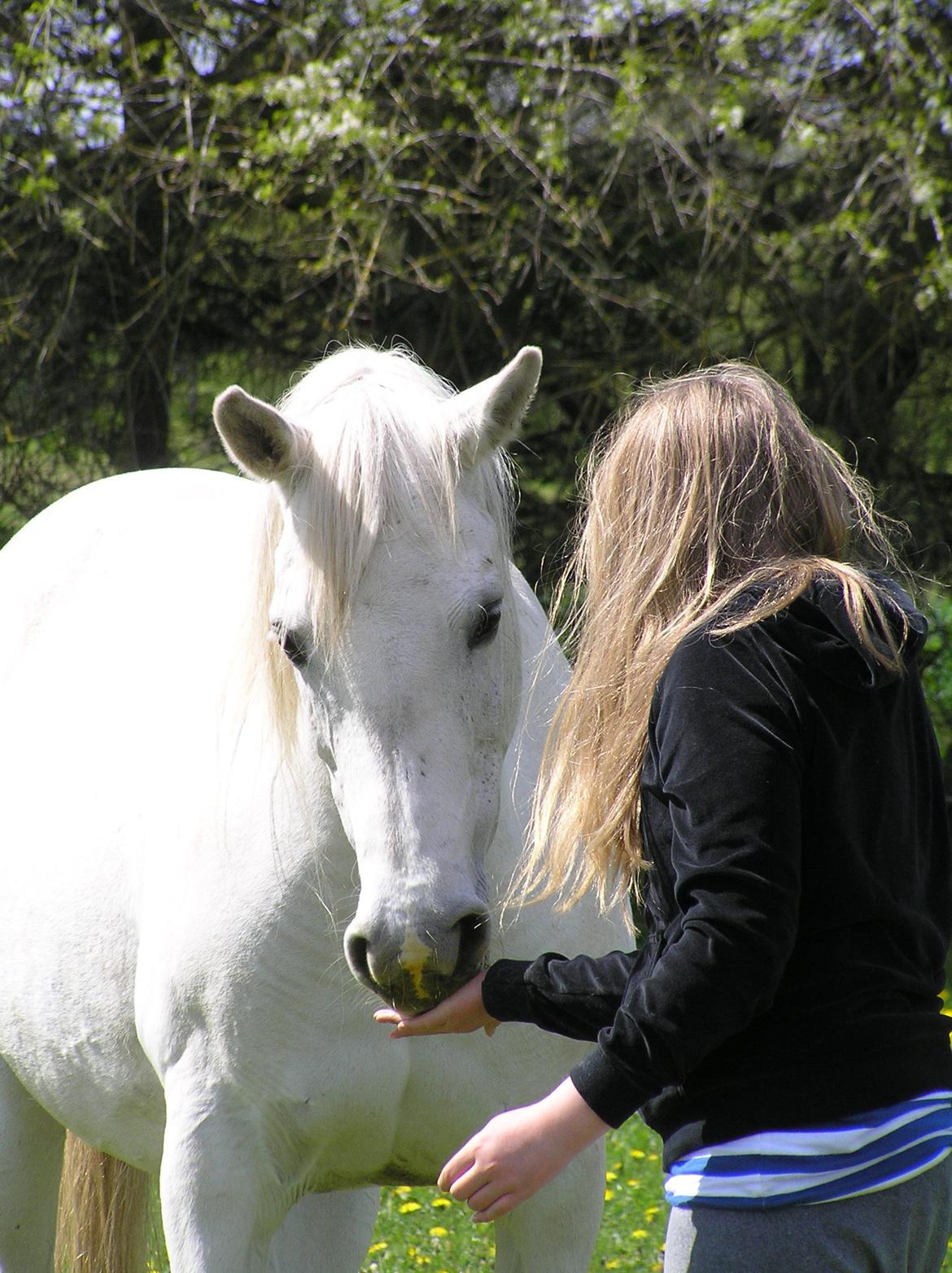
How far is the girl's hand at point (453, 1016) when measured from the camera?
157 cm

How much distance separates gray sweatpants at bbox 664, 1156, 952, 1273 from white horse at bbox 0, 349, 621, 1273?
418 mm

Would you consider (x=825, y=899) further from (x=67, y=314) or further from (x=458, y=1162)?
(x=67, y=314)

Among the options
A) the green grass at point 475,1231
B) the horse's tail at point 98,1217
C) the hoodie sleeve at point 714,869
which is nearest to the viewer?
the hoodie sleeve at point 714,869

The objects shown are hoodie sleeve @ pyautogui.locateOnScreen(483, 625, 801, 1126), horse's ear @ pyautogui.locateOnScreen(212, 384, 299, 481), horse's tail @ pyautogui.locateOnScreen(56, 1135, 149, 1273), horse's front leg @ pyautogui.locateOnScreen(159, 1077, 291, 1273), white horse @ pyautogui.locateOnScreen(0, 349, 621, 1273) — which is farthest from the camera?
horse's tail @ pyautogui.locateOnScreen(56, 1135, 149, 1273)

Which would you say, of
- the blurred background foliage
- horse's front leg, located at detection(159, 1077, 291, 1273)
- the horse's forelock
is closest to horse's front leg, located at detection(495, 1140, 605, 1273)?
horse's front leg, located at detection(159, 1077, 291, 1273)

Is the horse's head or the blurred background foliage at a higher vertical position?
the blurred background foliage

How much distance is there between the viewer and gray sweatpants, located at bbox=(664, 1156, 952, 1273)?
1.24m

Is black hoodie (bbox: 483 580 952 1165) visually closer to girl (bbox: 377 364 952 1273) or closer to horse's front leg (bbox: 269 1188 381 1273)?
girl (bbox: 377 364 952 1273)

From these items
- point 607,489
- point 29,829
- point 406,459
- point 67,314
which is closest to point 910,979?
point 607,489

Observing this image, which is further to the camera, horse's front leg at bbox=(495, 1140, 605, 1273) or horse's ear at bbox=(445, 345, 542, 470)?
horse's front leg at bbox=(495, 1140, 605, 1273)

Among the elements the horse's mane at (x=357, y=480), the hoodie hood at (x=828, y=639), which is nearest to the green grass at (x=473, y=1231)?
the horse's mane at (x=357, y=480)

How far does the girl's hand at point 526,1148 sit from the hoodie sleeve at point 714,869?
23mm

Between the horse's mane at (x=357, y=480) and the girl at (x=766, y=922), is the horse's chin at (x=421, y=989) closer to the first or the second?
the girl at (x=766, y=922)

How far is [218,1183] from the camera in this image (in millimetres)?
1948
